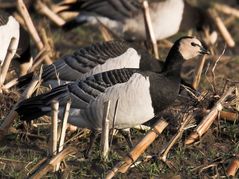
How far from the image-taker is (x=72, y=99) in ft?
19.9

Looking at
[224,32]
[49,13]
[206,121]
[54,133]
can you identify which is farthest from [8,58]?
[224,32]

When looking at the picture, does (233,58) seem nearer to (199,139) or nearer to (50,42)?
(50,42)

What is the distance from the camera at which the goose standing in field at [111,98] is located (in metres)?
5.97

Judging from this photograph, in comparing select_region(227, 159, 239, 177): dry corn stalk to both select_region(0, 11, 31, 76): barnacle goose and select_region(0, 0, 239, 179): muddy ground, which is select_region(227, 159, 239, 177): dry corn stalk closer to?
select_region(0, 0, 239, 179): muddy ground

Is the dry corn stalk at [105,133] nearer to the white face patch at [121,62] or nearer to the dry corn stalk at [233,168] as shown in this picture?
the dry corn stalk at [233,168]

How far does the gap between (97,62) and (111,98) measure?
1.27 meters

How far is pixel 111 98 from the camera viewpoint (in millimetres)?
6000

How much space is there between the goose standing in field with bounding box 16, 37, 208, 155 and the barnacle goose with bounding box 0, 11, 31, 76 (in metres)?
2.06

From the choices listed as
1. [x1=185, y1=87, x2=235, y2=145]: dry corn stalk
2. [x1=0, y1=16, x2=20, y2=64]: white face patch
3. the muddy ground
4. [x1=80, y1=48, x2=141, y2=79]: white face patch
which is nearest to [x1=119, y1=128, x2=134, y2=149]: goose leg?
the muddy ground

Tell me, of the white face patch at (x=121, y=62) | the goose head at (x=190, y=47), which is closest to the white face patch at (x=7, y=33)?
the white face patch at (x=121, y=62)

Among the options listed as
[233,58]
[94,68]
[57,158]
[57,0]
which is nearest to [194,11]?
[233,58]

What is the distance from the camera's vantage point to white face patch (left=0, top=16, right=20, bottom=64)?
790 cm

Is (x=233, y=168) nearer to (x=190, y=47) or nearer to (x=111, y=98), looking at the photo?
(x=111, y=98)

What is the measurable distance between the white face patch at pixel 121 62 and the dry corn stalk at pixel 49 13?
279cm
